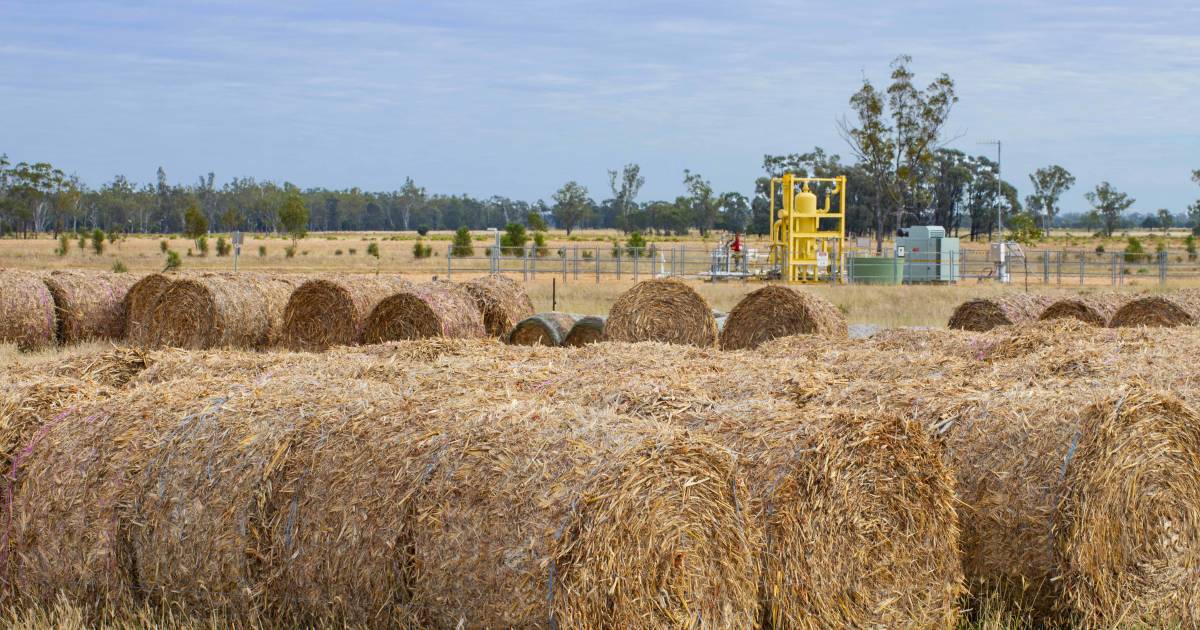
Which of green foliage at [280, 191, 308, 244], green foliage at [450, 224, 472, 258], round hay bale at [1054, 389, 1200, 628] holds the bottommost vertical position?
round hay bale at [1054, 389, 1200, 628]

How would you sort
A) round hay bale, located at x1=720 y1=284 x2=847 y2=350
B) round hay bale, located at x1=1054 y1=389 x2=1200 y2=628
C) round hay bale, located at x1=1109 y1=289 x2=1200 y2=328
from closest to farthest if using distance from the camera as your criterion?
round hay bale, located at x1=1054 y1=389 x2=1200 y2=628, round hay bale, located at x1=720 y1=284 x2=847 y2=350, round hay bale, located at x1=1109 y1=289 x2=1200 y2=328

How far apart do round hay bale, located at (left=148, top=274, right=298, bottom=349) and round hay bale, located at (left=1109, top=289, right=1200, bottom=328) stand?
37.8 feet

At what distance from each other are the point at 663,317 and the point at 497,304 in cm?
375

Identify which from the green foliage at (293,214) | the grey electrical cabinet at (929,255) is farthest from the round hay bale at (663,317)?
the green foliage at (293,214)

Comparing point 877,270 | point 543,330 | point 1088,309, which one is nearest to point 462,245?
point 877,270

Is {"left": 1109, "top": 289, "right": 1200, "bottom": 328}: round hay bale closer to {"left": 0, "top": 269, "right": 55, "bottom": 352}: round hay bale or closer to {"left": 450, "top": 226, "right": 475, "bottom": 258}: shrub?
{"left": 0, "top": 269, "right": 55, "bottom": 352}: round hay bale

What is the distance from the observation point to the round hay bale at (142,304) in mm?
17203

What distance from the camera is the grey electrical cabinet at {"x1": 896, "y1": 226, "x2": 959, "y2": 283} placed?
36.8 m

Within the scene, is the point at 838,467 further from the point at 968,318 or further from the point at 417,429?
the point at 968,318

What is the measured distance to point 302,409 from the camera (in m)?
5.75

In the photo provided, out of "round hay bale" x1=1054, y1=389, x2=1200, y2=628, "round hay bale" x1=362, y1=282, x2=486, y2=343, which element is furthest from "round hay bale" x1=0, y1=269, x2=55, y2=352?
"round hay bale" x1=1054, y1=389, x2=1200, y2=628

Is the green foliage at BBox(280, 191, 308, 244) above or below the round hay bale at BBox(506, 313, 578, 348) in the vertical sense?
above

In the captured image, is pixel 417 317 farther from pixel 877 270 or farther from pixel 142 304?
pixel 877 270

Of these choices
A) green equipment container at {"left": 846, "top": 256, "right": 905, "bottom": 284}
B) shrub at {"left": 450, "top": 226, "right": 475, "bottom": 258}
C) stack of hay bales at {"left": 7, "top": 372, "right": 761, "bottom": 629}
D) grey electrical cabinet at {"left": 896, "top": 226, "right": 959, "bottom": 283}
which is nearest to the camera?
stack of hay bales at {"left": 7, "top": 372, "right": 761, "bottom": 629}
